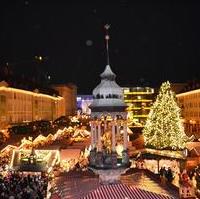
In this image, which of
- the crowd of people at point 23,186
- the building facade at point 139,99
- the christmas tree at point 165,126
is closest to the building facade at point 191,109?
the christmas tree at point 165,126

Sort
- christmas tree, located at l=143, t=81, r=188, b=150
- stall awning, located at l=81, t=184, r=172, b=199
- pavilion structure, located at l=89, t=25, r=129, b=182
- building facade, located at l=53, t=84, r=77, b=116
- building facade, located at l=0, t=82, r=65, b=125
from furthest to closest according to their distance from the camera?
building facade, located at l=53, t=84, r=77, b=116 → building facade, located at l=0, t=82, r=65, b=125 → christmas tree, located at l=143, t=81, r=188, b=150 → pavilion structure, located at l=89, t=25, r=129, b=182 → stall awning, located at l=81, t=184, r=172, b=199

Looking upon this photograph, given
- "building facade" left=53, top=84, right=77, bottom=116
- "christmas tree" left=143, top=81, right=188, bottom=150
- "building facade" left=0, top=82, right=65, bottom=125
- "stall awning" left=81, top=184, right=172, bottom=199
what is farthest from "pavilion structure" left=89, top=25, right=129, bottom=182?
"building facade" left=53, top=84, right=77, bottom=116

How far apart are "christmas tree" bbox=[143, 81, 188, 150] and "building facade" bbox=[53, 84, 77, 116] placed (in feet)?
367

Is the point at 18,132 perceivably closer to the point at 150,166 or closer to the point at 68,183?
the point at 150,166

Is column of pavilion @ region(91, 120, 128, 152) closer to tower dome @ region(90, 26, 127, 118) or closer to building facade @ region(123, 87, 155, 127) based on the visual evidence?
tower dome @ region(90, 26, 127, 118)

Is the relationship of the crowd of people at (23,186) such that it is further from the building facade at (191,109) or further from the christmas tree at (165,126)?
Answer: the building facade at (191,109)

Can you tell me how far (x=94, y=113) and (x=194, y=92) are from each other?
214 feet

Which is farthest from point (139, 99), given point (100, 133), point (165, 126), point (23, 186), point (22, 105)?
point (100, 133)

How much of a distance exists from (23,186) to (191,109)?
221 ft

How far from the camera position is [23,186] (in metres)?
27.0

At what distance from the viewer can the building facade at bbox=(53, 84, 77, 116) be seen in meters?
161

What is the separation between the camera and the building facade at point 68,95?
161000 millimetres

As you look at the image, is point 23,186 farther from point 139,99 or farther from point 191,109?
point 139,99

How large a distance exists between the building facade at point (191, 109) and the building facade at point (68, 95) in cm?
6662
